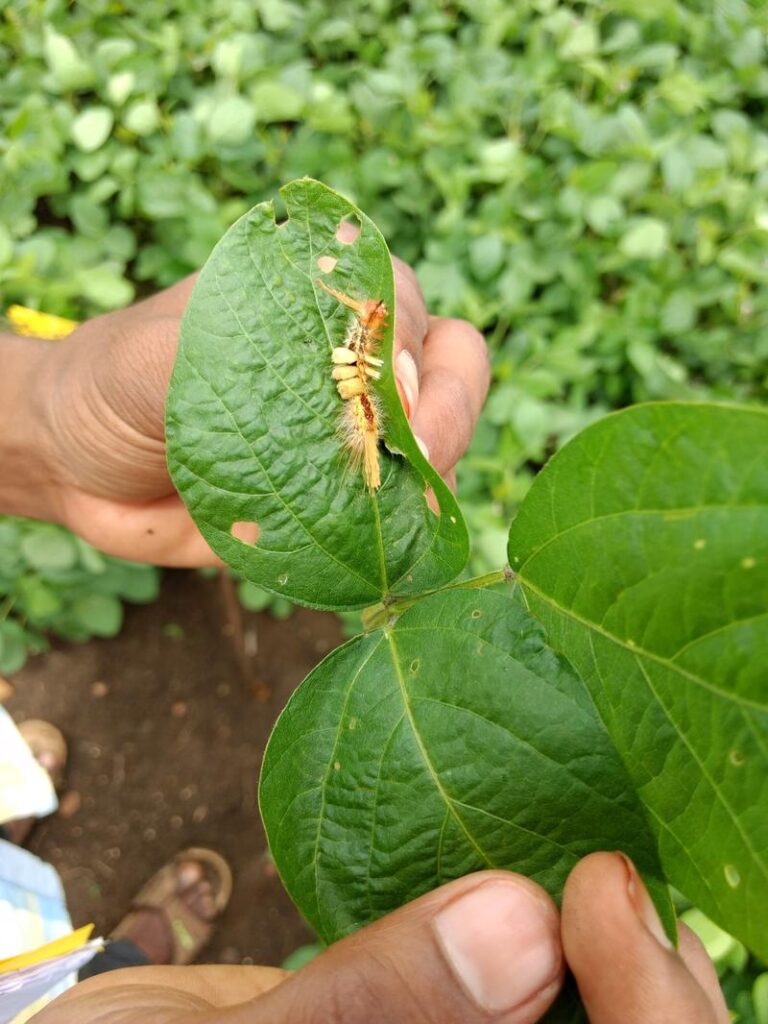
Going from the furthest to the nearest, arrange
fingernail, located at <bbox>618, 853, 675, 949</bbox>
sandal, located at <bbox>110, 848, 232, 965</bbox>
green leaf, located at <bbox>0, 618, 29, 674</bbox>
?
sandal, located at <bbox>110, 848, 232, 965</bbox>, green leaf, located at <bbox>0, 618, 29, 674</bbox>, fingernail, located at <bbox>618, 853, 675, 949</bbox>

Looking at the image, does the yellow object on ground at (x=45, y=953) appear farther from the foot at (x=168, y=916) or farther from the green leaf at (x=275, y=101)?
the green leaf at (x=275, y=101)

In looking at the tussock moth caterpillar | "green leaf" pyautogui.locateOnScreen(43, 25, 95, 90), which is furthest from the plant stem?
"green leaf" pyautogui.locateOnScreen(43, 25, 95, 90)

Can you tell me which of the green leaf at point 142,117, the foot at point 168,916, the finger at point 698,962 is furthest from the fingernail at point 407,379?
the foot at point 168,916

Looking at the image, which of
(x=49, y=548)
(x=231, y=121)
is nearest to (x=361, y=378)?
(x=49, y=548)

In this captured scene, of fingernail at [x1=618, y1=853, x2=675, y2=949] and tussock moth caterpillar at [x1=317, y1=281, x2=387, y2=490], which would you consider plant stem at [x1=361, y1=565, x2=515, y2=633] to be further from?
fingernail at [x1=618, y1=853, x2=675, y2=949]

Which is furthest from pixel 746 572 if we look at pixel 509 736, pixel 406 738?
pixel 406 738

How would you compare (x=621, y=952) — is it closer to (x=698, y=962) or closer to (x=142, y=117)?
(x=698, y=962)
